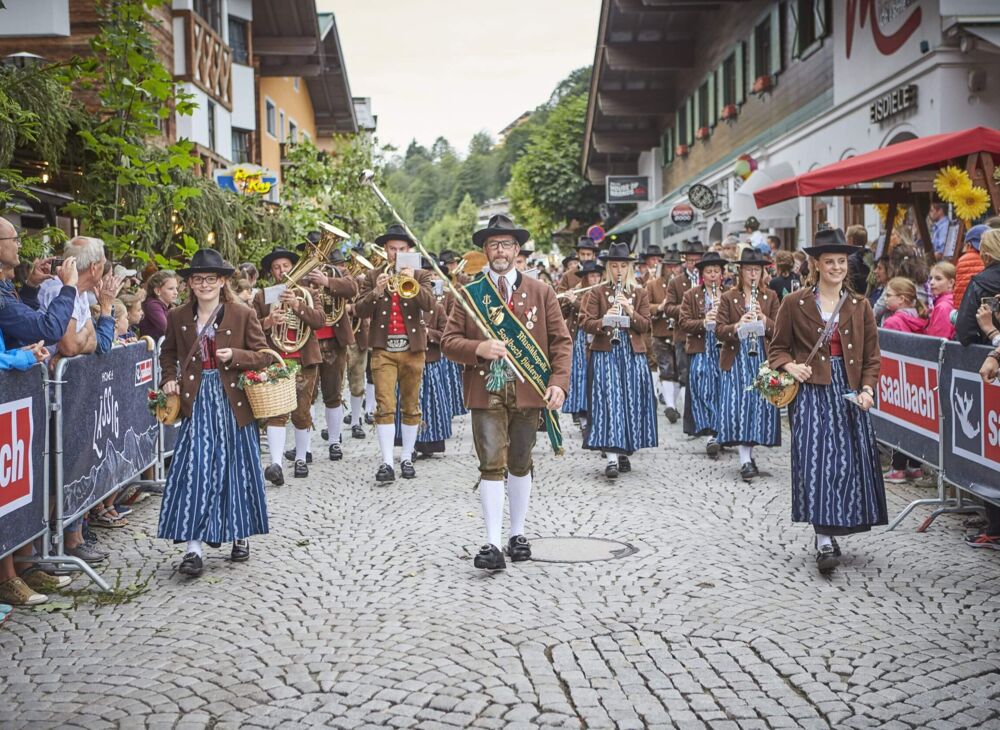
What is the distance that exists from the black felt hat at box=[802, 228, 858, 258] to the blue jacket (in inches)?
164

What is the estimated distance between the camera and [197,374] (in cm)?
723

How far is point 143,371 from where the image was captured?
29.2ft

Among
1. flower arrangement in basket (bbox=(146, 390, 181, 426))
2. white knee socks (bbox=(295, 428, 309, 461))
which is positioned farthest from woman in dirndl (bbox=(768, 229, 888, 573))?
white knee socks (bbox=(295, 428, 309, 461))

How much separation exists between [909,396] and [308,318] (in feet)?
17.1

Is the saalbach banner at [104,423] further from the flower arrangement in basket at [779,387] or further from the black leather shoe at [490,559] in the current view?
the flower arrangement in basket at [779,387]

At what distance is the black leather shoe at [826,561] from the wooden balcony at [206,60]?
17461 millimetres

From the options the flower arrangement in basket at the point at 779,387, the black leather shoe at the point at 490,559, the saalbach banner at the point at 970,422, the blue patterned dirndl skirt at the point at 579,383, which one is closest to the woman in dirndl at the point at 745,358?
the blue patterned dirndl skirt at the point at 579,383

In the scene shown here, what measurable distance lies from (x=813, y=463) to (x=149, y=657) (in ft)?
12.5

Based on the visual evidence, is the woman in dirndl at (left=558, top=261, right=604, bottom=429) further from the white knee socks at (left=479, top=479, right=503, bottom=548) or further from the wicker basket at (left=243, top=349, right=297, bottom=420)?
the wicker basket at (left=243, top=349, right=297, bottom=420)

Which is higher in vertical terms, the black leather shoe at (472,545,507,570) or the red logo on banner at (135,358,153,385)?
the red logo on banner at (135,358,153,385)

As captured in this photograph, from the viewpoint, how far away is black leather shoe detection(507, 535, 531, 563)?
7344 millimetres

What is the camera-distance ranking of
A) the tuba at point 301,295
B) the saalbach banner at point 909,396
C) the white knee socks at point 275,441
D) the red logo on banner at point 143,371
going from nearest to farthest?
the saalbach banner at point 909,396 → the red logo on banner at point 143,371 → the tuba at point 301,295 → the white knee socks at point 275,441

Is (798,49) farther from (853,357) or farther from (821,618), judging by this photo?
(821,618)

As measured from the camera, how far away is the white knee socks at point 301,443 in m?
11.1
